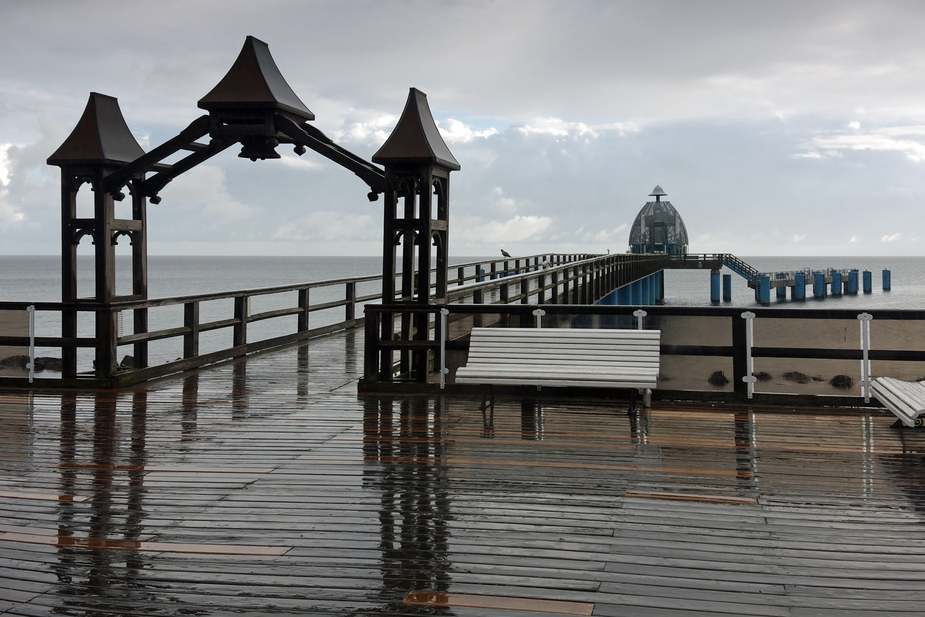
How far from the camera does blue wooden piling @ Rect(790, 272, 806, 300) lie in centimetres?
7831

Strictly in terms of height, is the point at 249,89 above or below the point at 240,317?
above

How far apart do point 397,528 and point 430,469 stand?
4.09 ft

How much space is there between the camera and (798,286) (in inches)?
3108

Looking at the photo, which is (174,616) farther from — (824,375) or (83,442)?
(824,375)

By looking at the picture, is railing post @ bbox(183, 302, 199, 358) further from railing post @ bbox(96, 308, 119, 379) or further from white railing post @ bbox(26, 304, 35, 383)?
white railing post @ bbox(26, 304, 35, 383)

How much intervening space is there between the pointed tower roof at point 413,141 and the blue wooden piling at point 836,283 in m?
83.3

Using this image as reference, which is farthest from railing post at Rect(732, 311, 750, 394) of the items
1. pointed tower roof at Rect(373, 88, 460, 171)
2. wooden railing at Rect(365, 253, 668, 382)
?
pointed tower roof at Rect(373, 88, 460, 171)

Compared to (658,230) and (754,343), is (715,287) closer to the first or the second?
(658,230)

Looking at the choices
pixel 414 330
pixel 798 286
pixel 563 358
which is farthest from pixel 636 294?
pixel 563 358

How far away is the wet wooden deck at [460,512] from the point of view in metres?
3.53

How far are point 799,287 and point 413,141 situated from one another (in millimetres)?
77396

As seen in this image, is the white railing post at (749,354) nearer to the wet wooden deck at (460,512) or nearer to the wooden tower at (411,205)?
the wet wooden deck at (460,512)

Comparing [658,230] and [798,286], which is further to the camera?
[658,230]

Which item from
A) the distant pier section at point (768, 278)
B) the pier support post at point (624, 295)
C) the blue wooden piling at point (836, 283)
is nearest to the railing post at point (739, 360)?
the pier support post at point (624, 295)
